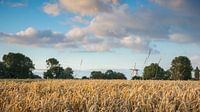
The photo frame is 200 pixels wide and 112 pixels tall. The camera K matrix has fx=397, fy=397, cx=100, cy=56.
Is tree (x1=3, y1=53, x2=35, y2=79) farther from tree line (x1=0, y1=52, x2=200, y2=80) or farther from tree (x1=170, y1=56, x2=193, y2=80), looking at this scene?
tree (x1=170, y1=56, x2=193, y2=80)

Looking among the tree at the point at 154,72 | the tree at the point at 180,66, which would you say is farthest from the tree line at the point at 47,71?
the tree at the point at 154,72

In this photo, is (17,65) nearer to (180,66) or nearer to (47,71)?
(47,71)

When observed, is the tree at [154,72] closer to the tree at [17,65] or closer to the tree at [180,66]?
the tree at [180,66]

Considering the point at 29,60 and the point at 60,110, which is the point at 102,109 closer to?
the point at 60,110

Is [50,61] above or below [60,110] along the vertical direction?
above

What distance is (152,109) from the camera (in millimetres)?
7703

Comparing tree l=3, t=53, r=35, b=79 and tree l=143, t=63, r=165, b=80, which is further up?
tree l=3, t=53, r=35, b=79

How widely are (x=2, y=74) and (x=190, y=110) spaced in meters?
94.8

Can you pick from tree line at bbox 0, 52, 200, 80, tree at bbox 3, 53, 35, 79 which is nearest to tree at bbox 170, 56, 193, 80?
tree line at bbox 0, 52, 200, 80

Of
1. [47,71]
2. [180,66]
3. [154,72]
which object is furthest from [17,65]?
[154,72]

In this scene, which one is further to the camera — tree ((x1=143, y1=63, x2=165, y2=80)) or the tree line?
the tree line

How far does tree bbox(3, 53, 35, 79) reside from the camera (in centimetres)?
10231

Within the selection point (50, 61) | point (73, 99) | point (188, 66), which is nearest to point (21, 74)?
point (50, 61)

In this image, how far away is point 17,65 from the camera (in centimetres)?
10912
